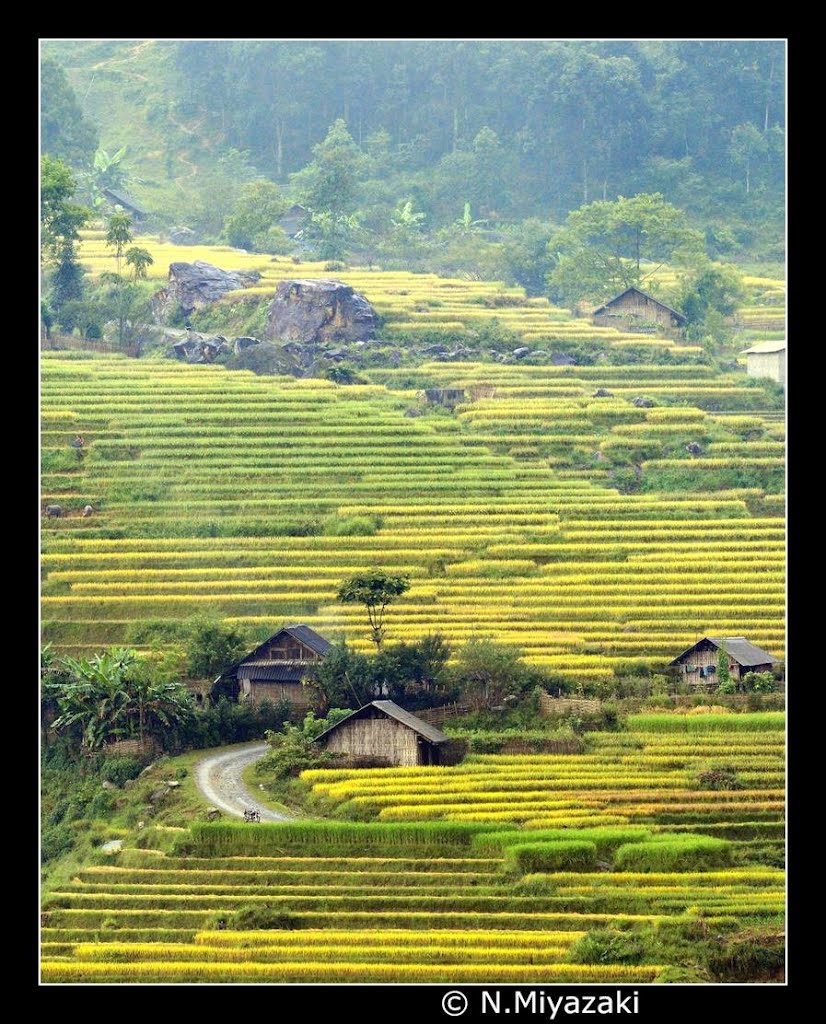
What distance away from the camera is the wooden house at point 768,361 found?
40.8 meters

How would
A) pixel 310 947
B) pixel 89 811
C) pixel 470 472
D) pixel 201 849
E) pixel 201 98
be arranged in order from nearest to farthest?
pixel 310 947, pixel 201 849, pixel 89 811, pixel 470 472, pixel 201 98

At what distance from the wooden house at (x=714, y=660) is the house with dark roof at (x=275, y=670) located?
5374 mm

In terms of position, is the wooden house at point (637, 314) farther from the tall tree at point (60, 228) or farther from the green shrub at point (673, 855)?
the green shrub at point (673, 855)

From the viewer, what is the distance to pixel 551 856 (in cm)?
2703

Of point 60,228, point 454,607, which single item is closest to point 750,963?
point 454,607

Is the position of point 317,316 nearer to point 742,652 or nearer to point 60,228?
point 60,228

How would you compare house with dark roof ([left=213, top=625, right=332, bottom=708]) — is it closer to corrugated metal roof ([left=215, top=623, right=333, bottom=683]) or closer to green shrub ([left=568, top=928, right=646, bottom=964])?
corrugated metal roof ([left=215, top=623, right=333, bottom=683])

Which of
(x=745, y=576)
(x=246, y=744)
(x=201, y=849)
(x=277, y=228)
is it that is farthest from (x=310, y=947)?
(x=277, y=228)

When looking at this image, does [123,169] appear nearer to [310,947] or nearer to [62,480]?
[62,480]

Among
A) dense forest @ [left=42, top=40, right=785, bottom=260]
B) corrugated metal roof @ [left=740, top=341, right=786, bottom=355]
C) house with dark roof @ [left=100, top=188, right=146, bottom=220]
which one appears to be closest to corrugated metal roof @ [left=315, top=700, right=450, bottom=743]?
corrugated metal roof @ [left=740, top=341, right=786, bottom=355]

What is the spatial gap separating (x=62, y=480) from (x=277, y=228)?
11866 mm

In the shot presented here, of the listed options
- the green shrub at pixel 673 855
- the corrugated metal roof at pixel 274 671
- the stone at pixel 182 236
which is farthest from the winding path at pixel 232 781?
the stone at pixel 182 236

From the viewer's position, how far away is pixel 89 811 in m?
29.5

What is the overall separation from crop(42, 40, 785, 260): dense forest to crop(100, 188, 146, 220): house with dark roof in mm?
299
